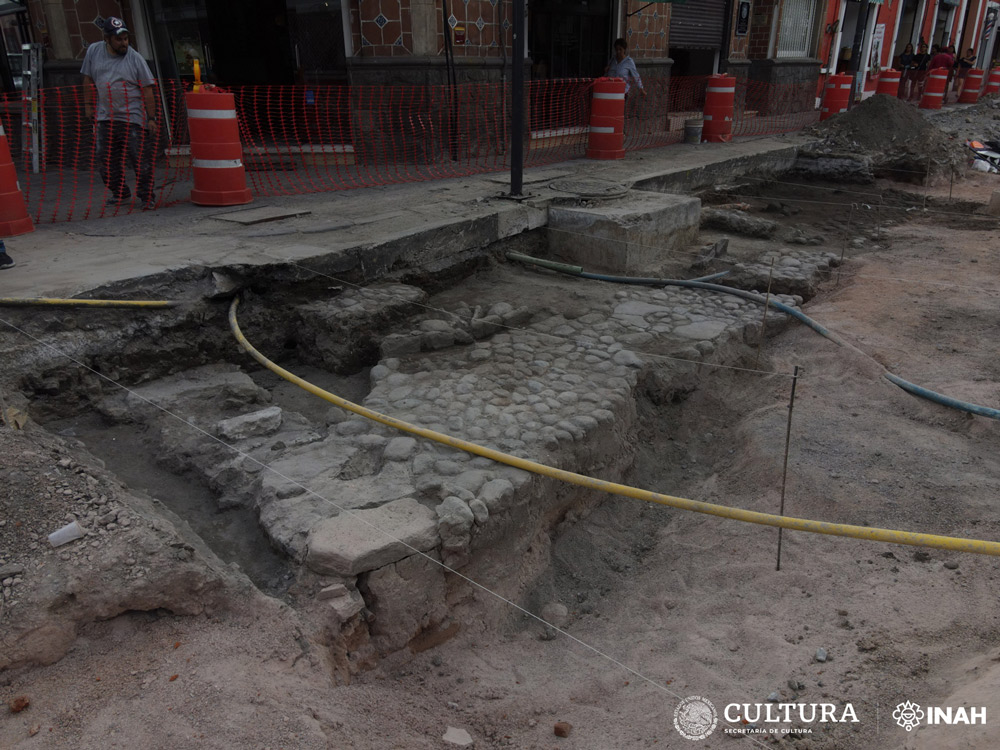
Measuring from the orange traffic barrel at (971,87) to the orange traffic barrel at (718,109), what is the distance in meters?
18.7

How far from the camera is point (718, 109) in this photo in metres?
12.1

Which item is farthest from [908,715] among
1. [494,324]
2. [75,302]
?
[75,302]

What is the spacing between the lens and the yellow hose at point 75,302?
12.8ft

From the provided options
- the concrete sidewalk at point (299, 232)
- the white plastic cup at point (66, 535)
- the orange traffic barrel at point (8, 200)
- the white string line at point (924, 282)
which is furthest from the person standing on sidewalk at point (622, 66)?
the white plastic cup at point (66, 535)

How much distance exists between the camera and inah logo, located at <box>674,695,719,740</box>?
98.1 inches

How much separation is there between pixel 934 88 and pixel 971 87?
20.7 feet

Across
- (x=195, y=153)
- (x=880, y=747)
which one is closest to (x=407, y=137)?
(x=195, y=153)

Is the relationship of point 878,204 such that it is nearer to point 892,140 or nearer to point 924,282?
point 892,140

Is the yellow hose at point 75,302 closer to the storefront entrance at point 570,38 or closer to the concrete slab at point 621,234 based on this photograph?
the concrete slab at point 621,234

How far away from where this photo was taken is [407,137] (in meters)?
9.54

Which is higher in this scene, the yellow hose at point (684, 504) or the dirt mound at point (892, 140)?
the dirt mound at point (892, 140)

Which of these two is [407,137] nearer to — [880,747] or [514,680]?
[514,680]

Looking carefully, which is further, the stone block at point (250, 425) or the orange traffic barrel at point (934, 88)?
the orange traffic barrel at point (934, 88)

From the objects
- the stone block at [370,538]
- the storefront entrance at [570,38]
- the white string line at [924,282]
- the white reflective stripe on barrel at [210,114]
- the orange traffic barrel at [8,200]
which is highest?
the storefront entrance at [570,38]
